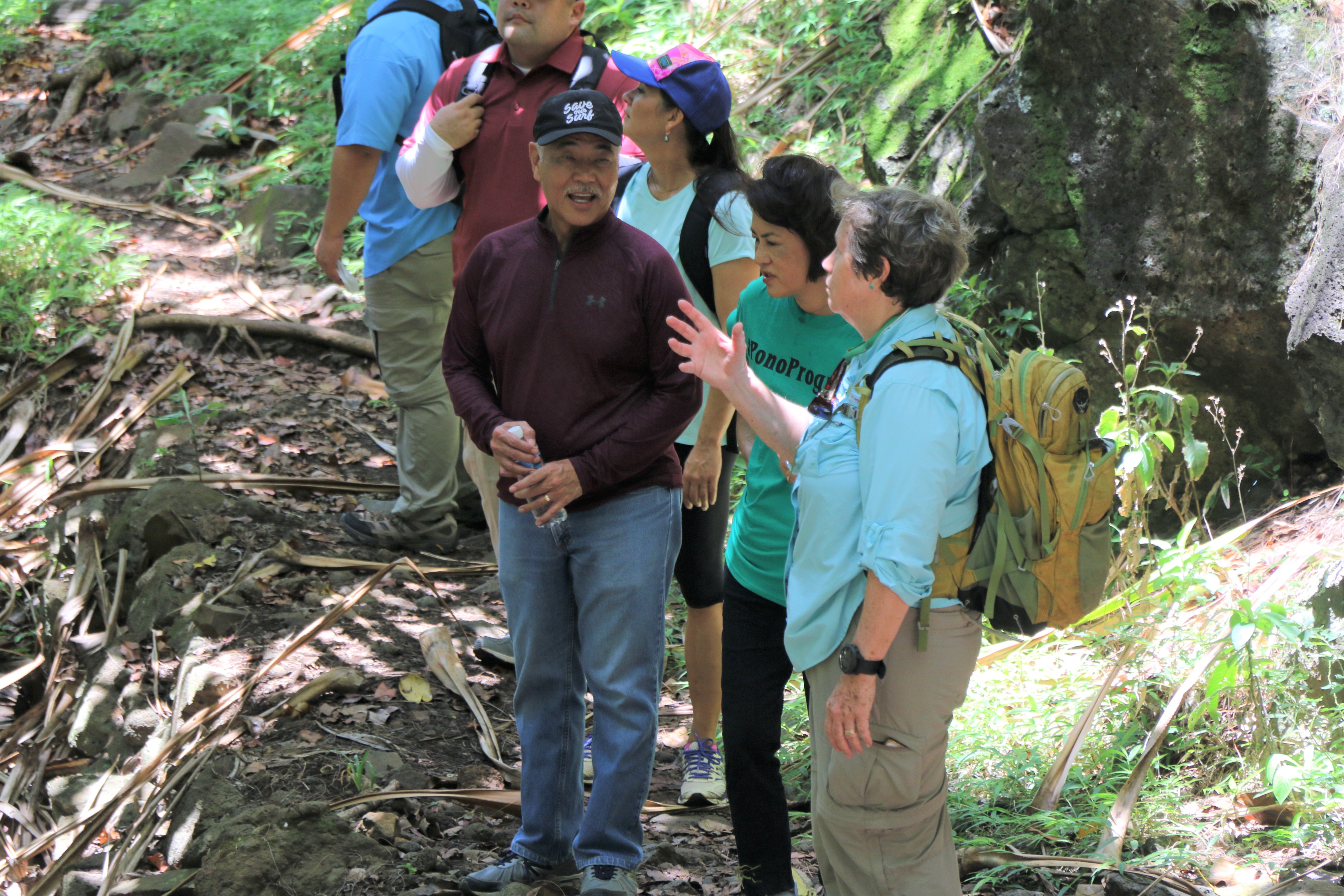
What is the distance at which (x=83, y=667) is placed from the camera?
4.93 m

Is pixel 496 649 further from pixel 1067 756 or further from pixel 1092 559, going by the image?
pixel 1092 559

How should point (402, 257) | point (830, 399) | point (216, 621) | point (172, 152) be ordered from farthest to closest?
point (172, 152) → point (402, 257) → point (216, 621) → point (830, 399)

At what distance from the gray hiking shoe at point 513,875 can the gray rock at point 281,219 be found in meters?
6.83

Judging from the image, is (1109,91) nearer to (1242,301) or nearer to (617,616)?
(1242,301)

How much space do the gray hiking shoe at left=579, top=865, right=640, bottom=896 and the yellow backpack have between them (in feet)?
3.69

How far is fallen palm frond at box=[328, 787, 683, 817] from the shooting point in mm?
3637

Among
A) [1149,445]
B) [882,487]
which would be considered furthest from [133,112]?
[882,487]

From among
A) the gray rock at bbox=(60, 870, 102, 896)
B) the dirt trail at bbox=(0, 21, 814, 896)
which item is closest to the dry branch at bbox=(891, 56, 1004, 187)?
the dirt trail at bbox=(0, 21, 814, 896)

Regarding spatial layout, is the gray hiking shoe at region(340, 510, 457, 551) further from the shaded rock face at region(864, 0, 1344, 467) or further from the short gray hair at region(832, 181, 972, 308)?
the short gray hair at region(832, 181, 972, 308)

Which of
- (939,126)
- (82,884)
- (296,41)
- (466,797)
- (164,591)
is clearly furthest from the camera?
(296,41)

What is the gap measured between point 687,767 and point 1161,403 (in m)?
2.20

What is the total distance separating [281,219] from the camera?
8.98 m

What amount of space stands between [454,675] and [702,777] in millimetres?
1144

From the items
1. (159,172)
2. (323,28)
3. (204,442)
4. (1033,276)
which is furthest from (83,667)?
(323,28)
